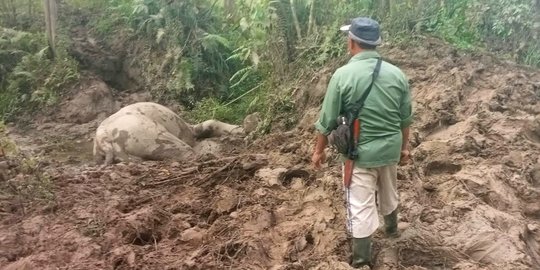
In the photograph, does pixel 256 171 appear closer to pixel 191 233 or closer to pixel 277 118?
pixel 191 233

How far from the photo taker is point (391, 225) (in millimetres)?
4594

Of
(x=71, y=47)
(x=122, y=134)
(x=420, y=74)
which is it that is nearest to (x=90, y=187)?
(x=122, y=134)

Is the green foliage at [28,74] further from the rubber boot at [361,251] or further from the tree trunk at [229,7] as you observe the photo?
the rubber boot at [361,251]

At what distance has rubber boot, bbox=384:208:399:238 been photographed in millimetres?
4551

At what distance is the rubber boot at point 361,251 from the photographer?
420cm

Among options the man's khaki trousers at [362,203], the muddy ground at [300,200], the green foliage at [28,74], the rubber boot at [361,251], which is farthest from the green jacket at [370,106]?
the green foliage at [28,74]

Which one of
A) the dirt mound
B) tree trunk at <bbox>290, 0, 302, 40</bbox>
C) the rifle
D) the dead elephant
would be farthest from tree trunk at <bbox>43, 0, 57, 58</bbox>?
the rifle

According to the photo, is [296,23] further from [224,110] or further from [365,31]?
[365,31]

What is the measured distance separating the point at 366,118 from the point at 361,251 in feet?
3.12

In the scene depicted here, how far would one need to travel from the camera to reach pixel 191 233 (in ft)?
16.8

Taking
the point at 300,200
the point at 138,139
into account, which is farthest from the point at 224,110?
the point at 300,200

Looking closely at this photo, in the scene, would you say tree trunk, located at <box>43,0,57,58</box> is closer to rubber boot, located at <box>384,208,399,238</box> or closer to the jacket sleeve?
the jacket sleeve

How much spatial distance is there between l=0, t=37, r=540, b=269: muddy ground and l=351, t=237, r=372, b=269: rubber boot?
107 mm

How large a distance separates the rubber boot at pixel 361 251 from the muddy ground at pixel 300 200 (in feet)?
0.35
